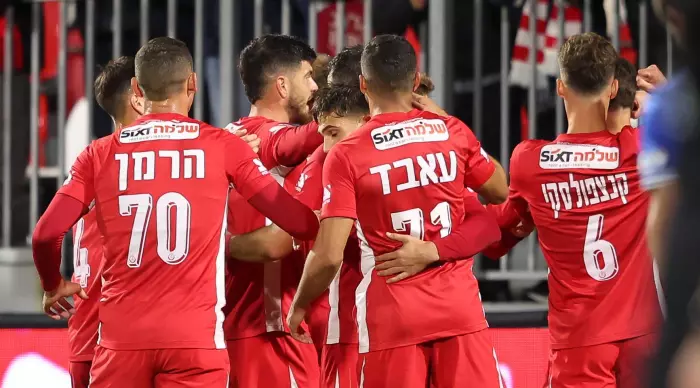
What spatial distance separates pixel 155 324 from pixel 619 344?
1.57 m

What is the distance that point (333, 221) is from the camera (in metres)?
3.76

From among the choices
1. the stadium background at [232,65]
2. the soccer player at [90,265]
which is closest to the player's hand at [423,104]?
the soccer player at [90,265]

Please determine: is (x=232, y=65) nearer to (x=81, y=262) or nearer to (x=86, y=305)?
(x=81, y=262)

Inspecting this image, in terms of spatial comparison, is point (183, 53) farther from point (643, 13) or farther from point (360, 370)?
point (643, 13)

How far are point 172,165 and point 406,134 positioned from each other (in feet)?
2.43

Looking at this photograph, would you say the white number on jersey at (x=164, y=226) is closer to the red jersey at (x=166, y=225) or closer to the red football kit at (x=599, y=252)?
the red jersey at (x=166, y=225)

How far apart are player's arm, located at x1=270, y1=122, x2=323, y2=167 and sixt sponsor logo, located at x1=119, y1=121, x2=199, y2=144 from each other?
19.9 inches

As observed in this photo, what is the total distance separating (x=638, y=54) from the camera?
6.14 m

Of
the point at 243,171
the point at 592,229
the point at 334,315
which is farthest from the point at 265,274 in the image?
the point at 592,229

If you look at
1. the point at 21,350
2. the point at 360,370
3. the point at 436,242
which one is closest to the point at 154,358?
the point at 360,370

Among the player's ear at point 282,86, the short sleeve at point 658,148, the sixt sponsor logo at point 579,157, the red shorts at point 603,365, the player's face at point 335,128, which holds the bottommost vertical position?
the red shorts at point 603,365

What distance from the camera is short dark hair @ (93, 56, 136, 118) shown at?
4488 mm

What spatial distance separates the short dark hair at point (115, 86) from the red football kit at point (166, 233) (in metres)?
0.62

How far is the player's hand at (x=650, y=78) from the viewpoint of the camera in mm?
4148
